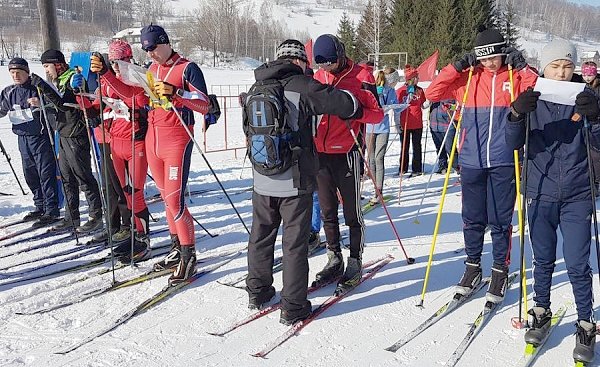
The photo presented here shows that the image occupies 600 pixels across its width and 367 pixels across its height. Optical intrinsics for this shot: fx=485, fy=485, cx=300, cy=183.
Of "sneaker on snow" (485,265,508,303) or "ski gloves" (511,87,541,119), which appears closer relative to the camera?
"ski gloves" (511,87,541,119)

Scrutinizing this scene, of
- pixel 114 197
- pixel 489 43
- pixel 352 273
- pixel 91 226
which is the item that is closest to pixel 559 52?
pixel 489 43

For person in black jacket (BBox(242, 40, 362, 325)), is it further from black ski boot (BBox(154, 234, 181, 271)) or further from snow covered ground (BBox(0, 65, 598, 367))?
black ski boot (BBox(154, 234, 181, 271))

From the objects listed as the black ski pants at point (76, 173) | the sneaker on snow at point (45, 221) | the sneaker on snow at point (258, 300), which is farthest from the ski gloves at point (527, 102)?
the sneaker on snow at point (45, 221)

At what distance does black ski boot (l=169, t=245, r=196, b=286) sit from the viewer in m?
4.17

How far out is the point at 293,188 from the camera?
10.8 ft

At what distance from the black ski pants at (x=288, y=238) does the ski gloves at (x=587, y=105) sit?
5.62ft

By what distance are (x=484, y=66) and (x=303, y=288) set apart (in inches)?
79.9

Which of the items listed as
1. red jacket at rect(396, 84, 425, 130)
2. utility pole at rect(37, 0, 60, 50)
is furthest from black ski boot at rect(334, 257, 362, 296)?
utility pole at rect(37, 0, 60, 50)

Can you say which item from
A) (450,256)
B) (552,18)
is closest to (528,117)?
(450,256)

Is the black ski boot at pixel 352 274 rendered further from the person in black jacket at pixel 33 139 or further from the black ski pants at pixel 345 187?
the person in black jacket at pixel 33 139

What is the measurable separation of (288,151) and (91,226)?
3.58m

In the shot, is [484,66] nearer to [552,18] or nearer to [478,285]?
[478,285]

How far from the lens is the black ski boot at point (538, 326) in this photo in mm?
3057

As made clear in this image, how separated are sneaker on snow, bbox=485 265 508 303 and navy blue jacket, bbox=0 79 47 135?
532cm
